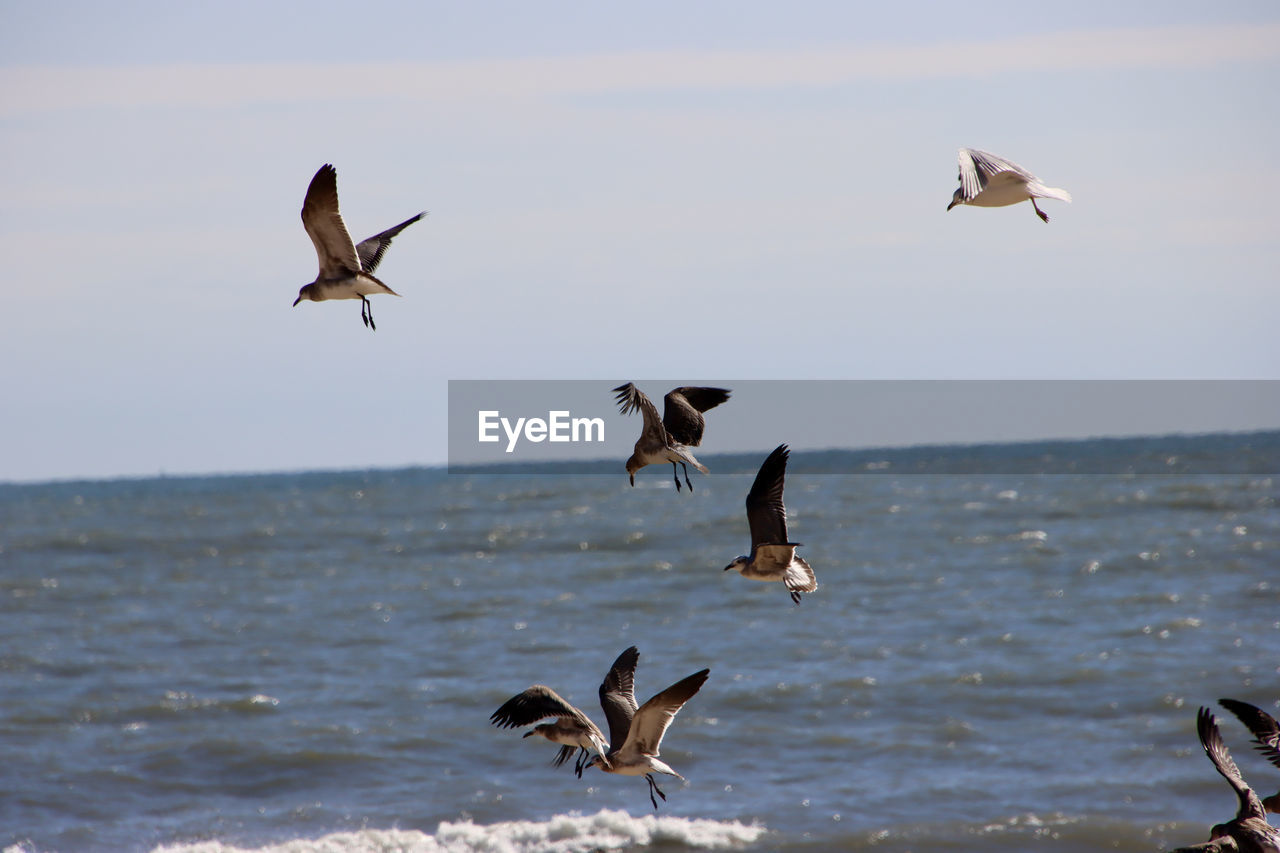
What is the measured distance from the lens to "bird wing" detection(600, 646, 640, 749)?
26.6ft

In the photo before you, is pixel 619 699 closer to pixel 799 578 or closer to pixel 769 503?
pixel 799 578

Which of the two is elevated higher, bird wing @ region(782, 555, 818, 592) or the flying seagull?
bird wing @ region(782, 555, 818, 592)

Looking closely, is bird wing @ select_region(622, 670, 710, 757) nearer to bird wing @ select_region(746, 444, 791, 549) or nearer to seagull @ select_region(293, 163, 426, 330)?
bird wing @ select_region(746, 444, 791, 549)

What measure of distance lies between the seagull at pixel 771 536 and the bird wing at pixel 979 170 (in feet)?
5.87

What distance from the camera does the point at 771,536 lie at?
26.1 ft

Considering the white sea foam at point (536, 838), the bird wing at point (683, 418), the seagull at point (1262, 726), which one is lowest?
the white sea foam at point (536, 838)

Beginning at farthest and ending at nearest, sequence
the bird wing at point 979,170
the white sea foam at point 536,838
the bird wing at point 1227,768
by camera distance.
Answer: the white sea foam at point 536,838 < the bird wing at point 1227,768 < the bird wing at point 979,170

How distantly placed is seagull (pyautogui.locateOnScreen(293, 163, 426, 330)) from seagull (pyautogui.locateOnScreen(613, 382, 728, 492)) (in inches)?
68.0

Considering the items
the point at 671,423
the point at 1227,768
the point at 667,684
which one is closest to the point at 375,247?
the point at 671,423

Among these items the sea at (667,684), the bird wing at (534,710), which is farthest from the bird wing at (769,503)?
the sea at (667,684)

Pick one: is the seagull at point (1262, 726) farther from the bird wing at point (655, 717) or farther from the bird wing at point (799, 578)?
the bird wing at point (655, 717)

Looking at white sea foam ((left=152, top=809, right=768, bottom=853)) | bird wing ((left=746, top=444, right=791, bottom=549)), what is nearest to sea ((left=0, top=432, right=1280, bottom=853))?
white sea foam ((left=152, top=809, right=768, bottom=853))

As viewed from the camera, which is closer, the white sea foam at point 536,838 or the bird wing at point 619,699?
the bird wing at point 619,699

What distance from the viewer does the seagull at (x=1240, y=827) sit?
782cm
